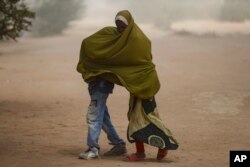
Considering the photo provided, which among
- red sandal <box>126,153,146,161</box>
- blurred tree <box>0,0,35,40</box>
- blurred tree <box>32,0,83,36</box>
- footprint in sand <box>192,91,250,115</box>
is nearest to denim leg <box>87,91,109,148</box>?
red sandal <box>126,153,146,161</box>

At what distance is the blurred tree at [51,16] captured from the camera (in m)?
36.8

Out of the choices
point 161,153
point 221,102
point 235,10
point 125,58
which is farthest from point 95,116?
point 235,10

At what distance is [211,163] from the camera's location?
23.3 feet

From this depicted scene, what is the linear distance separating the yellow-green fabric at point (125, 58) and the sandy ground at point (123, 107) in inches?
Result: 39.4

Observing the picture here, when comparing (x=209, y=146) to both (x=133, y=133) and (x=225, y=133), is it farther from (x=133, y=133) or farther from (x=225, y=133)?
(x=133, y=133)

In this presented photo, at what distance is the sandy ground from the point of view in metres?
7.64

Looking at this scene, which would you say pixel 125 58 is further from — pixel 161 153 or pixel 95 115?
pixel 161 153

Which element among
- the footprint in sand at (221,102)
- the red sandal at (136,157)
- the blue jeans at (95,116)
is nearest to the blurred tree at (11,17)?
the footprint in sand at (221,102)

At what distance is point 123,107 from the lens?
12391 mm

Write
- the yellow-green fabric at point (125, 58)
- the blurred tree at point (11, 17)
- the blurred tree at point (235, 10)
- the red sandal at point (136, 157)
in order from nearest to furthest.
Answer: the yellow-green fabric at point (125, 58)
the red sandal at point (136, 157)
the blurred tree at point (11, 17)
the blurred tree at point (235, 10)

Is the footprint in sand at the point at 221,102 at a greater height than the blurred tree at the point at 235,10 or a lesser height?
lesser

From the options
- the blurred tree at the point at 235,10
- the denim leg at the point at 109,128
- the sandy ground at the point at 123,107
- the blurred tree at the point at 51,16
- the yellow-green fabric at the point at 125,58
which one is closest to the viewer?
the yellow-green fabric at the point at 125,58

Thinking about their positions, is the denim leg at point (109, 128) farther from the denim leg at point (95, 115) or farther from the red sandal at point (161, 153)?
the red sandal at point (161, 153)

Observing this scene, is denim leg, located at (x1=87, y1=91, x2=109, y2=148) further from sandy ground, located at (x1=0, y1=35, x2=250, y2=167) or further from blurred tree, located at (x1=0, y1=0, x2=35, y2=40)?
blurred tree, located at (x1=0, y1=0, x2=35, y2=40)
